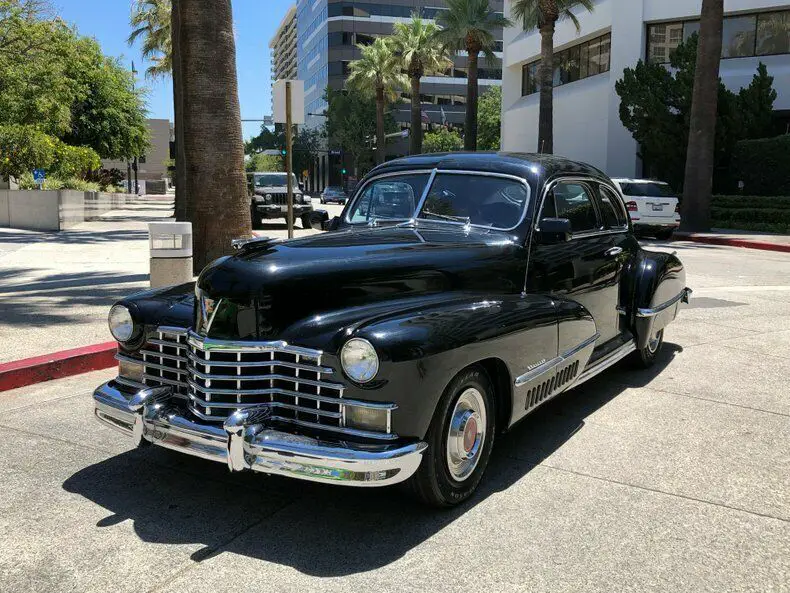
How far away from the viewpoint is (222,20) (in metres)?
10.0

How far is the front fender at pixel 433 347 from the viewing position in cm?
329

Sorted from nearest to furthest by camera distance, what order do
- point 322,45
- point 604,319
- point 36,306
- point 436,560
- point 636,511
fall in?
point 436,560
point 636,511
point 604,319
point 36,306
point 322,45

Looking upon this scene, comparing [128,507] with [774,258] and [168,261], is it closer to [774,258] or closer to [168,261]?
[168,261]

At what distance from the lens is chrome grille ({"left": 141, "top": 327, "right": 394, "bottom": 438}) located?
3350mm

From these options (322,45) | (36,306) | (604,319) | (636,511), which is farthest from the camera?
(322,45)

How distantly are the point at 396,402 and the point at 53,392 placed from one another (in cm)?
366

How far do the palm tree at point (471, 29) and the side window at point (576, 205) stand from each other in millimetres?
29276

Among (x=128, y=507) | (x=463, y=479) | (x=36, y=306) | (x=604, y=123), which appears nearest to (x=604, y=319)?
(x=463, y=479)

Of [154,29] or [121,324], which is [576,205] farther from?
[154,29]

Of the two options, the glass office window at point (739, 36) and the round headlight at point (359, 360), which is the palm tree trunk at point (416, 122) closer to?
the glass office window at point (739, 36)

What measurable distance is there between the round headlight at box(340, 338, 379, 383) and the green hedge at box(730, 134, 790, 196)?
85.0 feet

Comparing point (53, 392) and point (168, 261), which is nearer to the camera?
point (53, 392)

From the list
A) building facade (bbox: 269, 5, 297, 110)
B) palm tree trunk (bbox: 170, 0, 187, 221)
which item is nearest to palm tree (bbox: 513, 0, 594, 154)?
palm tree trunk (bbox: 170, 0, 187, 221)

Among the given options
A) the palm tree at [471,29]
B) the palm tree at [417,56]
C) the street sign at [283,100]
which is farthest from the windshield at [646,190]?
the palm tree at [417,56]
